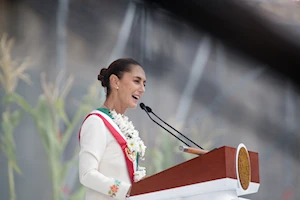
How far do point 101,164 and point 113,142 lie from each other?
0.33ft

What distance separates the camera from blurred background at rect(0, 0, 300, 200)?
407cm

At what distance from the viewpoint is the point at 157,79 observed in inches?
185

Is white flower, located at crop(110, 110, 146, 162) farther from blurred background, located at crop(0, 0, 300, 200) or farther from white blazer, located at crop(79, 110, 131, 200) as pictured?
blurred background, located at crop(0, 0, 300, 200)

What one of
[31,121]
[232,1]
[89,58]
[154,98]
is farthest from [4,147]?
[232,1]

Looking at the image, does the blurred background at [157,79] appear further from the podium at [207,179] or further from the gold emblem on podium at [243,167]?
the gold emblem on podium at [243,167]

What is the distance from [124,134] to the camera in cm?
228

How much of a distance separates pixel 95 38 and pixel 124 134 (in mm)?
2282

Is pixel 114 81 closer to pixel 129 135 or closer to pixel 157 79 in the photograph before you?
pixel 129 135

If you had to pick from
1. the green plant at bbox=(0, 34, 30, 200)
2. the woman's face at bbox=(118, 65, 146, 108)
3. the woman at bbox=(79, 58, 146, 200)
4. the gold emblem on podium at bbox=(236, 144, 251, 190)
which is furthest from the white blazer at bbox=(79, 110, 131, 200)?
the green plant at bbox=(0, 34, 30, 200)

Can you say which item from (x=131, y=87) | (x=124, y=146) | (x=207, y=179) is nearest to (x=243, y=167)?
(x=207, y=179)

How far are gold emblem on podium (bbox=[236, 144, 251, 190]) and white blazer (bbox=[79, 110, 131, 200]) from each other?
455mm

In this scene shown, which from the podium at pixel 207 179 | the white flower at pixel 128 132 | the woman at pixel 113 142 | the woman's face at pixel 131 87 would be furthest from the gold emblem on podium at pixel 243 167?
the woman's face at pixel 131 87

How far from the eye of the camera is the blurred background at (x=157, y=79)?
4.07 meters

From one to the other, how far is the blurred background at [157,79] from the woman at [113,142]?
1.79 meters
